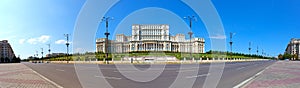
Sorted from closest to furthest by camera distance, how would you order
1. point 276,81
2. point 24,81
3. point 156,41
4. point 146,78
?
point 276,81, point 24,81, point 146,78, point 156,41

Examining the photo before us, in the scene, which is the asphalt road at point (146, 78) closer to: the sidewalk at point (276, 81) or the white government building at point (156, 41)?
the sidewalk at point (276, 81)

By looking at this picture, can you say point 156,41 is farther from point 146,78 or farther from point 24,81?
point 24,81

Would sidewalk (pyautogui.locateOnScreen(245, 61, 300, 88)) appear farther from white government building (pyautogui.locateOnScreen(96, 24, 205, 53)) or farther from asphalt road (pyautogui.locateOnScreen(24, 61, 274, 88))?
white government building (pyautogui.locateOnScreen(96, 24, 205, 53))

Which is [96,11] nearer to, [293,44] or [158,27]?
[158,27]

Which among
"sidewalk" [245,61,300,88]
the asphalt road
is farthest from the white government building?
"sidewalk" [245,61,300,88]

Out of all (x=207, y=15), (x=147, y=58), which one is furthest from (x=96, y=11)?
(x=147, y=58)

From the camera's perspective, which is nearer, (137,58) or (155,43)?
(137,58)

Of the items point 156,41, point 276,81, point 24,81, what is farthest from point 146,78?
point 156,41

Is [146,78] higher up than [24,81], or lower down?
higher up

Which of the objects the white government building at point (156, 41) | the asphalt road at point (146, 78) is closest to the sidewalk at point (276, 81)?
the asphalt road at point (146, 78)

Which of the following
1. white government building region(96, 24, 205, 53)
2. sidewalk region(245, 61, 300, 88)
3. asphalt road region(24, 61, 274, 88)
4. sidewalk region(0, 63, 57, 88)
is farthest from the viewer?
white government building region(96, 24, 205, 53)

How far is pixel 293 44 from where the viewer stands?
144m

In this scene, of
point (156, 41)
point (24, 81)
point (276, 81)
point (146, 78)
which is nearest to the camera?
point (276, 81)

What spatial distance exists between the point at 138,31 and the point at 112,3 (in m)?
80.9
